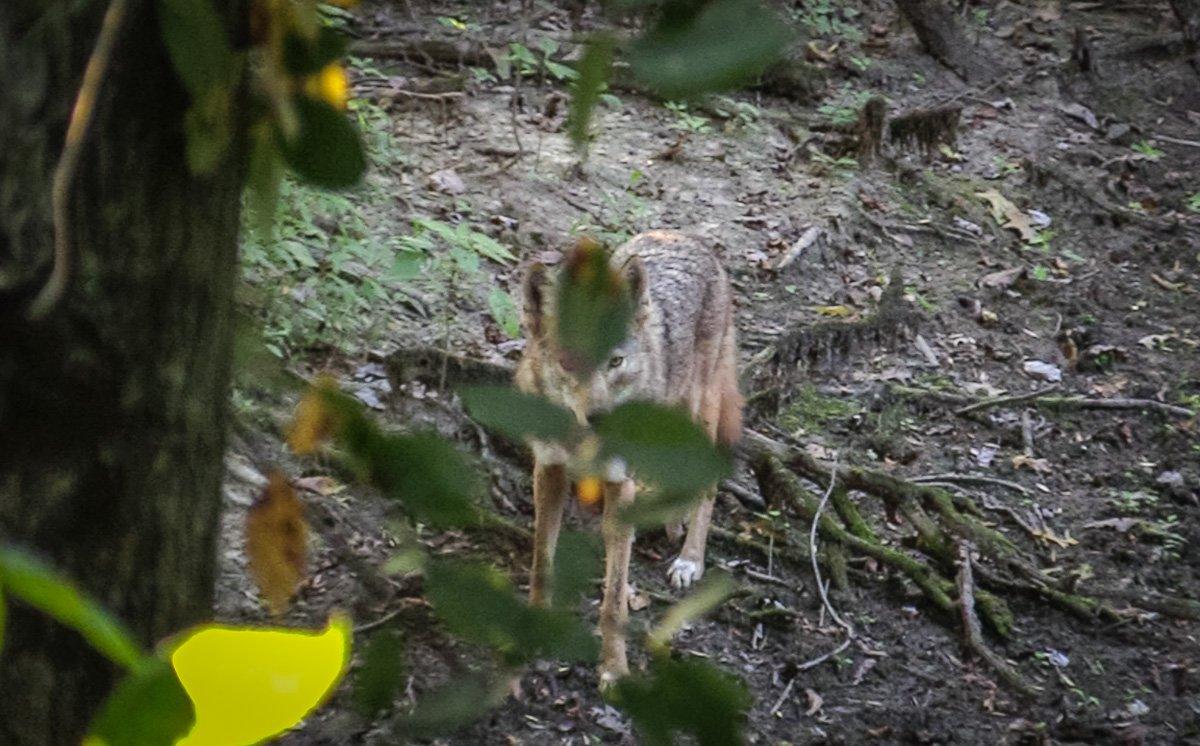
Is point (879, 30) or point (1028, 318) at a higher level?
A: point (879, 30)

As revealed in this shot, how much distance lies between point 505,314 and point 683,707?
5.83 meters

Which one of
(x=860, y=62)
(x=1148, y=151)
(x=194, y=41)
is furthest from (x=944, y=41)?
(x=194, y=41)

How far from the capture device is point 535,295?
16.7 ft

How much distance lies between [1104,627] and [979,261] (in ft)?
13.9

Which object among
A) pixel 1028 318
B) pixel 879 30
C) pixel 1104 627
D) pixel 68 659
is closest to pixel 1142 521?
pixel 1104 627

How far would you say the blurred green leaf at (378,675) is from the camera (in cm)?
90

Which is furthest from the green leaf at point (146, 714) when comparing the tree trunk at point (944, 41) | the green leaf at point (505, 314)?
the tree trunk at point (944, 41)

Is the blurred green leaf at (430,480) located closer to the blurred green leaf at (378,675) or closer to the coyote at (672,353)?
the blurred green leaf at (378,675)

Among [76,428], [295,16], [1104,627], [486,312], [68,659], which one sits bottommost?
[1104,627]

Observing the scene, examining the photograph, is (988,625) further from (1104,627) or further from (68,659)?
(68,659)

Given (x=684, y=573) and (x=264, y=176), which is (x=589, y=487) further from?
(x=684, y=573)

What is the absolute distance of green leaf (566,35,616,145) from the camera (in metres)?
0.85

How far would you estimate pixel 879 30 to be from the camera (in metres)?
14.0

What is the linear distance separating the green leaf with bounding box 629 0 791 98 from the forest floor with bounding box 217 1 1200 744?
51 centimetres
